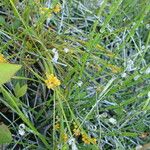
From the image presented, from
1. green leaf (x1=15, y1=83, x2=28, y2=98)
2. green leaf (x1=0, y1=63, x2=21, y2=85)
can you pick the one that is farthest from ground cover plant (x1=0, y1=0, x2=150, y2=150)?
green leaf (x1=0, y1=63, x2=21, y2=85)

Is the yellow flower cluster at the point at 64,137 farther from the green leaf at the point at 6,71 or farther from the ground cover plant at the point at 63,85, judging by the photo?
the green leaf at the point at 6,71

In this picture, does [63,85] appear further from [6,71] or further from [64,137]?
[6,71]

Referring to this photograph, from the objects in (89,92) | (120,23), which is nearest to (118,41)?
(120,23)

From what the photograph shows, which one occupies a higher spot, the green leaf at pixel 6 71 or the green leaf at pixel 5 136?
the green leaf at pixel 6 71

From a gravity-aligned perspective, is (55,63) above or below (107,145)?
above

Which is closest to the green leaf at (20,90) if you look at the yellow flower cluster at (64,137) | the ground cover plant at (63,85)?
the ground cover plant at (63,85)

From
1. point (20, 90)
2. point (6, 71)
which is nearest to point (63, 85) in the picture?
point (20, 90)

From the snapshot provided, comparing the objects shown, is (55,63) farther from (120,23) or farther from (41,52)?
(120,23)

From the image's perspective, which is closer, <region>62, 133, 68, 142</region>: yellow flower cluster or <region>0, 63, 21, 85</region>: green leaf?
<region>0, 63, 21, 85</region>: green leaf

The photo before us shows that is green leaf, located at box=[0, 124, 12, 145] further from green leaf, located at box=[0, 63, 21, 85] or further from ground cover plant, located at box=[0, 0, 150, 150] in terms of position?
green leaf, located at box=[0, 63, 21, 85]
